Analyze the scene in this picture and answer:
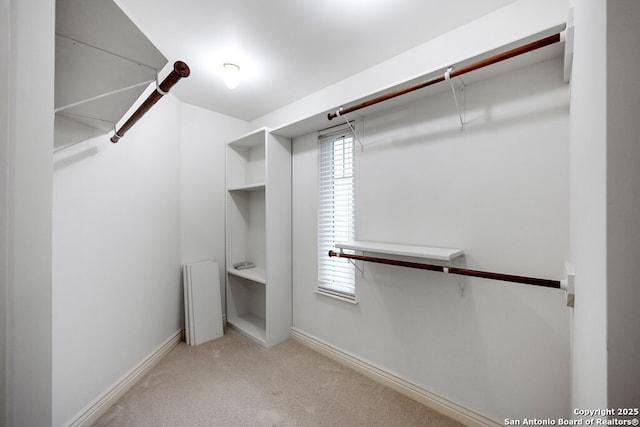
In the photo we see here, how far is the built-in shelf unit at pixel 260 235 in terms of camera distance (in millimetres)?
2652

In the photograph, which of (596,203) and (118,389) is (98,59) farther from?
(118,389)

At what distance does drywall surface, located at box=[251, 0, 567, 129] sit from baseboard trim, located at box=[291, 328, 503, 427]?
6.89 ft

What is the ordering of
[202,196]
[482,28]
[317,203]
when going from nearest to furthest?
1. [482,28]
2. [317,203]
3. [202,196]

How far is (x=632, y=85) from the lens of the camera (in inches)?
18.9

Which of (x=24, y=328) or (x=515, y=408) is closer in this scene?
(x=24, y=328)

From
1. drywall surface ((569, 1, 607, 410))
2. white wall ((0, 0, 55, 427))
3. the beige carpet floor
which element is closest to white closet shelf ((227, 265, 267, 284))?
the beige carpet floor

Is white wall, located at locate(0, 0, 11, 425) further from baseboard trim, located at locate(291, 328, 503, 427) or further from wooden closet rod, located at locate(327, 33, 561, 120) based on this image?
baseboard trim, located at locate(291, 328, 503, 427)

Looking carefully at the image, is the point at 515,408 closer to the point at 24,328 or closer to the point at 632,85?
the point at 632,85

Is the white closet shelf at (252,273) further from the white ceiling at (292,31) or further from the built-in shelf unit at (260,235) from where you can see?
the white ceiling at (292,31)

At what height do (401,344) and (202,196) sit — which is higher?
(202,196)

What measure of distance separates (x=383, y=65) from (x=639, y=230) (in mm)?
Result: 2003

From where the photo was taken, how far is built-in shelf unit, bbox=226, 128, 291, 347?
2.65m

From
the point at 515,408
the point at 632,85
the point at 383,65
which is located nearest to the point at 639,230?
the point at 632,85

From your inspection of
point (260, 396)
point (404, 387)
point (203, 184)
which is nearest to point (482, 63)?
point (404, 387)
